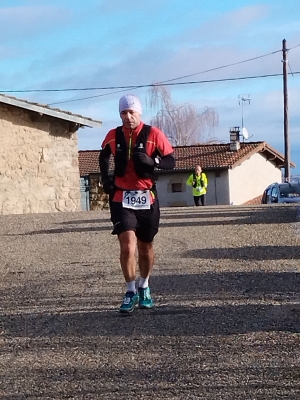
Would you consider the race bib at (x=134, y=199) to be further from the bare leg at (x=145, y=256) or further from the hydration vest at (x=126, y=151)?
the bare leg at (x=145, y=256)

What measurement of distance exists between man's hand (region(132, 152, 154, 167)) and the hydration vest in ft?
0.19

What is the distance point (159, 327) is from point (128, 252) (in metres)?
0.83

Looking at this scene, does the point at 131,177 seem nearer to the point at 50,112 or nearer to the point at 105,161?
the point at 105,161

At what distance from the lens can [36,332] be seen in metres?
6.47

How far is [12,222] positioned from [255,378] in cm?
1376

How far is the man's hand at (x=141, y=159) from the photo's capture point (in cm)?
682

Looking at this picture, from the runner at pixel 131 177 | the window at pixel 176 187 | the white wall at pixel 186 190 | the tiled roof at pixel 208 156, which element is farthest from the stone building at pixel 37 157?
the window at pixel 176 187

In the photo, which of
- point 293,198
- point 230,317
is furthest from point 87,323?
point 293,198

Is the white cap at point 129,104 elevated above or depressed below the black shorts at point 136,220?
above

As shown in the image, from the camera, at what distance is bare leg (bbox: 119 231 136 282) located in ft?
22.8

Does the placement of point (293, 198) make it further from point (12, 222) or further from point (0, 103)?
point (12, 222)

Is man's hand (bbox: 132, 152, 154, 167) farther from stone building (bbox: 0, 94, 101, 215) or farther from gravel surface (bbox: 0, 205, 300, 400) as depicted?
stone building (bbox: 0, 94, 101, 215)

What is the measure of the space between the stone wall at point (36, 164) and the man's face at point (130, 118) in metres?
16.4

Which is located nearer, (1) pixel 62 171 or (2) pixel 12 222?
(2) pixel 12 222
